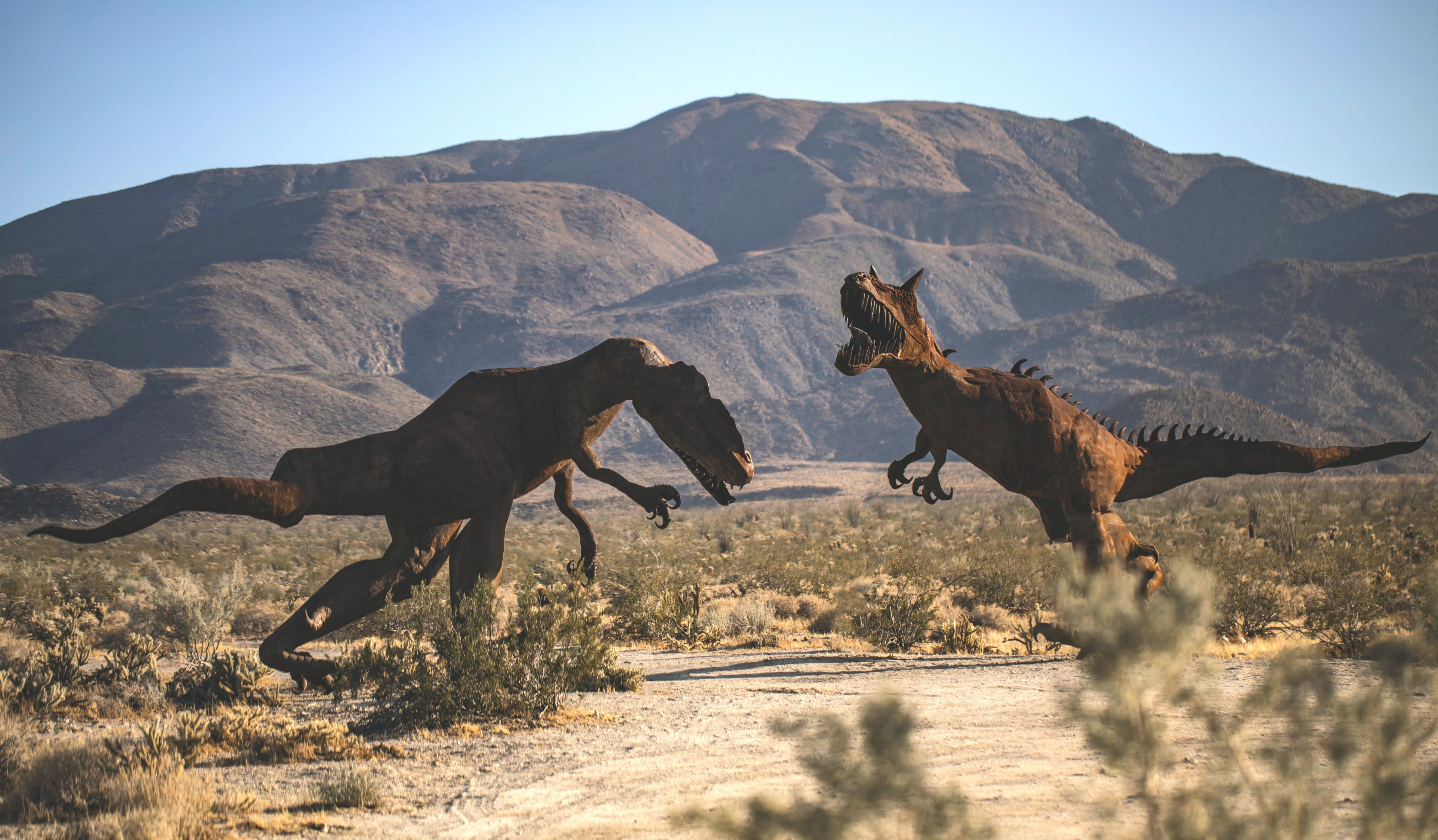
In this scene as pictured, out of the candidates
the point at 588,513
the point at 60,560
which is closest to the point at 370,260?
the point at 588,513

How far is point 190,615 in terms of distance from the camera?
487 inches

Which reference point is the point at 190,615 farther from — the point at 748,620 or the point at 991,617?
the point at 991,617

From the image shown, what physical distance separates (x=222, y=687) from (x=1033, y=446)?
264 inches

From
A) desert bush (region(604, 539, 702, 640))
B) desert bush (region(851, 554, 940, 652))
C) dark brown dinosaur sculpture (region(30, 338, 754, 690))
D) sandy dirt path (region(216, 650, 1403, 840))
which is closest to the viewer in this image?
sandy dirt path (region(216, 650, 1403, 840))

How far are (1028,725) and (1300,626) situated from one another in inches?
277

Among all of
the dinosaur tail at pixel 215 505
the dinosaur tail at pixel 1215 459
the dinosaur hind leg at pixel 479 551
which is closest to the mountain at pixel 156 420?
the dinosaur hind leg at pixel 479 551

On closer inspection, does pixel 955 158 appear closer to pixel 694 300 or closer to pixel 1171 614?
pixel 694 300

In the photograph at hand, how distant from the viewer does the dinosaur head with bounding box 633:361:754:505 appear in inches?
297

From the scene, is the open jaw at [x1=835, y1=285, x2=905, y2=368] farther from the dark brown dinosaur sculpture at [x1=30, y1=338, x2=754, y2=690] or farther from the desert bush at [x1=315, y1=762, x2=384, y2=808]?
the desert bush at [x1=315, y1=762, x2=384, y2=808]

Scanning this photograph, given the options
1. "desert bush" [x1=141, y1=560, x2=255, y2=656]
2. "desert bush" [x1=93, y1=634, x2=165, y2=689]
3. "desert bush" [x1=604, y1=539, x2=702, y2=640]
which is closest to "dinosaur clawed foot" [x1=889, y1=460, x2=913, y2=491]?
"desert bush" [x1=604, y1=539, x2=702, y2=640]

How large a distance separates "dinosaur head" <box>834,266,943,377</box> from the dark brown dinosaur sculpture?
44.7 inches

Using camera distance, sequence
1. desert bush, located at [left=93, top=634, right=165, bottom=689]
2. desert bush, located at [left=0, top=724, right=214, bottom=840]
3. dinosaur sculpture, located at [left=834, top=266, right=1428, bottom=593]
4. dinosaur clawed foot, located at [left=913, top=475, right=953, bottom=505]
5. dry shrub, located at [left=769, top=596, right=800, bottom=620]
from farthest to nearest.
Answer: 1. dry shrub, located at [left=769, top=596, right=800, bottom=620]
2. dinosaur clawed foot, located at [left=913, top=475, right=953, bottom=505]
3. desert bush, located at [left=93, top=634, right=165, bottom=689]
4. dinosaur sculpture, located at [left=834, top=266, right=1428, bottom=593]
5. desert bush, located at [left=0, top=724, right=214, bottom=840]

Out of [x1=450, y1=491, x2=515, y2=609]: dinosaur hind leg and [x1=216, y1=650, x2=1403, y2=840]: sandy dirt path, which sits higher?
[x1=450, y1=491, x2=515, y2=609]: dinosaur hind leg

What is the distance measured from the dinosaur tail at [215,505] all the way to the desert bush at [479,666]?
1.23m
